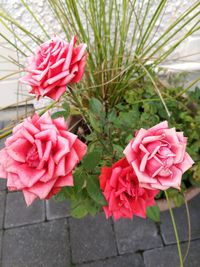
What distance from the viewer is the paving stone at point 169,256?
113cm

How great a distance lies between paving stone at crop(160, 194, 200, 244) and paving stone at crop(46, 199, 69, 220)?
16.7 inches

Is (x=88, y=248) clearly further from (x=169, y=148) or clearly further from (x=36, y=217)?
(x=169, y=148)

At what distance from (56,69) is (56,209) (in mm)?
896

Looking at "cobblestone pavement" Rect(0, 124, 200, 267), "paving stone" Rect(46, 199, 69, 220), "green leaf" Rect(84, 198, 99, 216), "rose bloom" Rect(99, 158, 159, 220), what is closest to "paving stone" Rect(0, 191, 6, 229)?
"cobblestone pavement" Rect(0, 124, 200, 267)

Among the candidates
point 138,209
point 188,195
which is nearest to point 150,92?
point 188,195

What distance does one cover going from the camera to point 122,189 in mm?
630

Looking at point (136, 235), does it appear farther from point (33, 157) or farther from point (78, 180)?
point (33, 157)

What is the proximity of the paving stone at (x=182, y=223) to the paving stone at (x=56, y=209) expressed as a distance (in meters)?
0.42

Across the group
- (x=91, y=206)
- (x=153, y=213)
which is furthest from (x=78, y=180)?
(x=153, y=213)

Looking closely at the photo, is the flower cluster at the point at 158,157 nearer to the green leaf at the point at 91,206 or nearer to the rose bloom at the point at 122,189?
the rose bloom at the point at 122,189

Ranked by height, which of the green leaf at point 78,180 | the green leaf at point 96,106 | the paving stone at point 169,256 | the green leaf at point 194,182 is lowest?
the paving stone at point 169,256

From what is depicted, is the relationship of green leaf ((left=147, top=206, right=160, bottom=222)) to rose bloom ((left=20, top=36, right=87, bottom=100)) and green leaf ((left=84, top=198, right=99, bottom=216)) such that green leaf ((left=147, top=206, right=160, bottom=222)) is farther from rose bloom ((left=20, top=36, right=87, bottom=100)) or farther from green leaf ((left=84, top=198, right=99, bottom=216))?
rose bloom ((left=20, top=36, right=87, bottom=100))

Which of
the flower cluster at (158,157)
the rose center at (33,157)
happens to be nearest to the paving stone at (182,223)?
the flower cluster at (158,157)

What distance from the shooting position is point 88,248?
1197 millimetres
